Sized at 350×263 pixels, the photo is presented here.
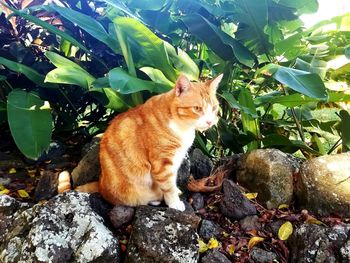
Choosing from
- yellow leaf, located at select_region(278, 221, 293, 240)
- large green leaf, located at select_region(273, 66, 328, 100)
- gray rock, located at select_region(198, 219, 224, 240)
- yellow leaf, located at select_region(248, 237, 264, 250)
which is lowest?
gray rock, located at select_region(198, 219, 224, 240)

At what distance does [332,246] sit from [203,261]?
41cm

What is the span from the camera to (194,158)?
163 centimetres

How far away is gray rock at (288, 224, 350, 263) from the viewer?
43.4 inches

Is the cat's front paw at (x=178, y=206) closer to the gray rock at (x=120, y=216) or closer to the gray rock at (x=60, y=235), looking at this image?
the gray rock at (x=120, y=216)

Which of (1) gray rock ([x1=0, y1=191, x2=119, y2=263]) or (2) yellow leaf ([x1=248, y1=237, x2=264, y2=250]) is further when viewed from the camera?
(2) yellow leaf ([x1=248, y1=237, x2=264, y2=250])

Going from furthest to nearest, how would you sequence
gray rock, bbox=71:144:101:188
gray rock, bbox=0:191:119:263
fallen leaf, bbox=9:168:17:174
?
fallen leaf, bbox=9:168:17:174 → gray rock, bbox=71:144:101:188 → gray rock, bbox=0:191:119:263

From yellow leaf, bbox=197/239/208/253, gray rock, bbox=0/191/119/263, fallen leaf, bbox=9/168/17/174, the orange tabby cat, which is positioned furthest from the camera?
fallen leaf, bbox=9/168/17/174

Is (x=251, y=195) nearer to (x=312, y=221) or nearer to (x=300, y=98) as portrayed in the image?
(x=312, y=221)

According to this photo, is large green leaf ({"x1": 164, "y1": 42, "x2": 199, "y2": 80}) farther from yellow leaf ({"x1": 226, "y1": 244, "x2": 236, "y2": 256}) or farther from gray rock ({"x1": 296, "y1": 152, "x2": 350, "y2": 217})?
yellow leaf ({"x1": 226, "y1": 244, "x2": 236, "y2": 256})

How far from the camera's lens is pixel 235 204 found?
135 cm

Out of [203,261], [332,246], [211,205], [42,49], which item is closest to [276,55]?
[211,205]

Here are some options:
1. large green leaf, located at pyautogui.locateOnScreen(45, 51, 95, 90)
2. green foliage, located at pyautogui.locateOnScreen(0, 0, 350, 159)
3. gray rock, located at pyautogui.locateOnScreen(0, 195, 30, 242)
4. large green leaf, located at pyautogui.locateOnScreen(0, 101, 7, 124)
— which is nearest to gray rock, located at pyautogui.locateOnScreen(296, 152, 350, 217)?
green foliage, located at pyautogui.locateOnScreen(0, 0, 350, 159)

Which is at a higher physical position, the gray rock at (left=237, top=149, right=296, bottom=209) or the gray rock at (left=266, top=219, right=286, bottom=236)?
the gray rock at (left=237, top=149, right=296, bottom=209)

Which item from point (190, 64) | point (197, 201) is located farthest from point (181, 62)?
point (197, 201)
